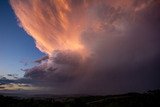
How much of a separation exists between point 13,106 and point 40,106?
21.6 meters

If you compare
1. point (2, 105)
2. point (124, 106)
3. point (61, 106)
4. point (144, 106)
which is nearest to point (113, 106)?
point (124, 106)

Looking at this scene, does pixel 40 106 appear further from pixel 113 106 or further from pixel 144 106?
pixel 144 106

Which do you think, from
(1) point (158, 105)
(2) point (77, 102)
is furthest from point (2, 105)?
(1) point (158, 105)

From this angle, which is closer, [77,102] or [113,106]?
[77,102]

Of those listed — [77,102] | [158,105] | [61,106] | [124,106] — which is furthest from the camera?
[124,106]

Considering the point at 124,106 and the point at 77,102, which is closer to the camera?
the point at 77,102

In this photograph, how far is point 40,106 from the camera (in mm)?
145375

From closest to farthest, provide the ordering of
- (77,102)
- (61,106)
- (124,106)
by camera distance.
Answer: (77,102) → (61,106) → (124,106)

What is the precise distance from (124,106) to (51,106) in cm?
5378

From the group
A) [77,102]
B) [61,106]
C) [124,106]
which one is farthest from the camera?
[124,106]

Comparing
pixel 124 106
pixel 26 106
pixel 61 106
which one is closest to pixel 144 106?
pixel 124 106

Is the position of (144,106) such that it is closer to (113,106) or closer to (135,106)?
(135,106)

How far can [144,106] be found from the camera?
5930 inches

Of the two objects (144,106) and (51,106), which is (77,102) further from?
(144,106)
